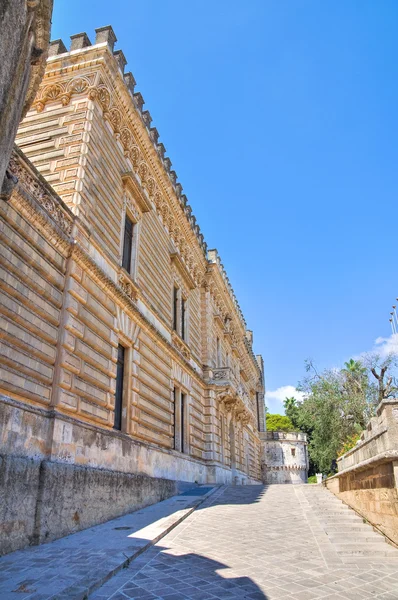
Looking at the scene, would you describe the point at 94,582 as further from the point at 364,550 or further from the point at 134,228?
the point at 134,228

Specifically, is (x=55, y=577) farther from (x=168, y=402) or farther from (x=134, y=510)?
(x=168, y=402)

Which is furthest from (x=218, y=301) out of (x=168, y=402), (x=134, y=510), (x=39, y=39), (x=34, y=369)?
(x=39, y=39)

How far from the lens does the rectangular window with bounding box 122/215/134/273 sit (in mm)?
13023

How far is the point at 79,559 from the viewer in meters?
5.61

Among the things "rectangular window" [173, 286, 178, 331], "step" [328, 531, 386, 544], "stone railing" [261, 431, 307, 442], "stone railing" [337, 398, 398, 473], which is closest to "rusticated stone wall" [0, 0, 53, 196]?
"stone railing" [337, 398, 398, 473]

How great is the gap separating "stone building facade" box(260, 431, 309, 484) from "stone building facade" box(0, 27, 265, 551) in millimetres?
24154

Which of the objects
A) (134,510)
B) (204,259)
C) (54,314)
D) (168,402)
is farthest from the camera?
(204,259)

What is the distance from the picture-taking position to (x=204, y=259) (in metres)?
23.5

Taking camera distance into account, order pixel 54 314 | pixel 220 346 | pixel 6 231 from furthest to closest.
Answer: pixel 220 346
pixel 54 314
pixel 6 231

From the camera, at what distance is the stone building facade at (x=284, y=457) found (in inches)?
1633

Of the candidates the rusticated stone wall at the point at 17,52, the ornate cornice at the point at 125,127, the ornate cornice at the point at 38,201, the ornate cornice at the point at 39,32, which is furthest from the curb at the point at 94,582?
the ornate cornice at the point at 125,127

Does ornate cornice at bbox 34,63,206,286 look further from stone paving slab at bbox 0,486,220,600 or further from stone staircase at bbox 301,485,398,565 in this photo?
stone staircase at bbox 301,485,398,565

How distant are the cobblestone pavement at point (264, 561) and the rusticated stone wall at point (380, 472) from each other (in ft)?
1.10

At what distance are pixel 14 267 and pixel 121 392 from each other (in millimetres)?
5124
